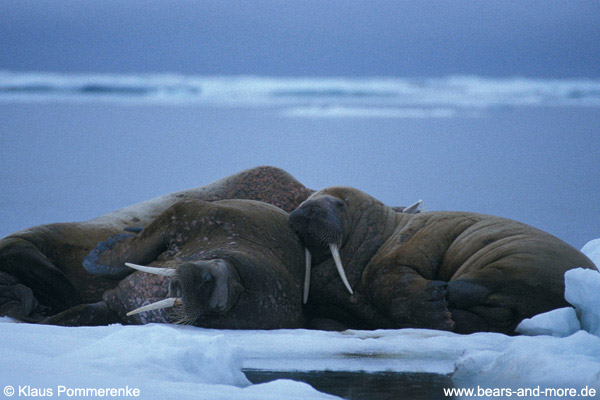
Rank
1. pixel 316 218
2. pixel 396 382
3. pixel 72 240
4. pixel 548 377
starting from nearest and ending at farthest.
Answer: pixel 548 377
pixel 396 382
pixel 316 218
pixel 72 240

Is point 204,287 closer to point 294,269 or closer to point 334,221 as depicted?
point 294,269

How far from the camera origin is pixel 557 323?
5.25m

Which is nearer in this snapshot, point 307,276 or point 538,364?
point 538,364

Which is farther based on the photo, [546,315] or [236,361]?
[546,315]

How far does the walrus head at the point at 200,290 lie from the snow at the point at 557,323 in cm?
187

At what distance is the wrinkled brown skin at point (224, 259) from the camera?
5434 mm

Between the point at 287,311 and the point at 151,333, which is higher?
the point at 151,333

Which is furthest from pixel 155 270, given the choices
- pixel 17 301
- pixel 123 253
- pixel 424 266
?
pixel 424 266

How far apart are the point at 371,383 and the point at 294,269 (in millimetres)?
1864

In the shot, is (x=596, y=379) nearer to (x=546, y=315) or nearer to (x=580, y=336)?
(x=580, y=336)

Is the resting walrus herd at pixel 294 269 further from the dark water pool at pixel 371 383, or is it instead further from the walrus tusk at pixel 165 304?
the dark water pool at pixel 371 383

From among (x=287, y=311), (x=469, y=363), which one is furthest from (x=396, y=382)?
(x=287, y=311)

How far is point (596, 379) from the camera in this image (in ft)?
12.8

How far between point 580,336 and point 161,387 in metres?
2.29
